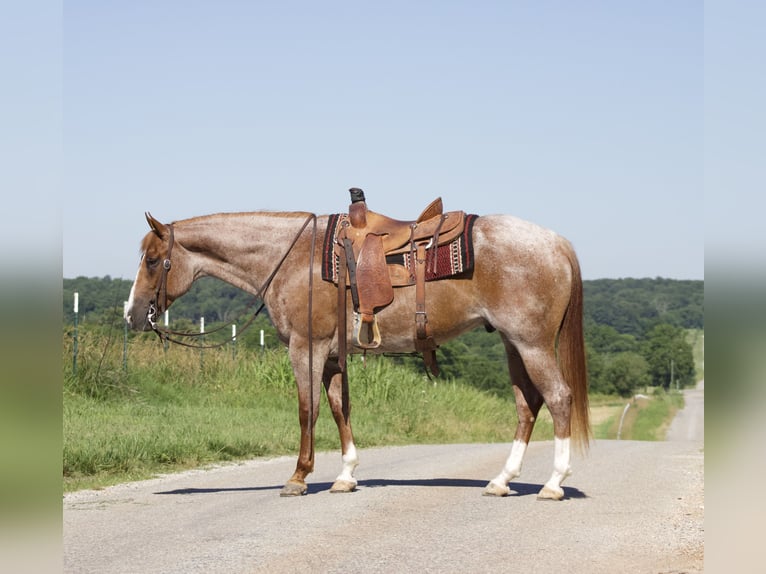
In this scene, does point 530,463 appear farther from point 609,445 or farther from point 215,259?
point 215,259

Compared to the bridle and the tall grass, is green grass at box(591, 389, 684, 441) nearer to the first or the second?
the tall grass

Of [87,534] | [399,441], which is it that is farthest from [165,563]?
[399,441]

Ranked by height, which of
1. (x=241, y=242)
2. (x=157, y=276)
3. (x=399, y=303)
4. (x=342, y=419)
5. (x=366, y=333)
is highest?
(x=241, y=242)

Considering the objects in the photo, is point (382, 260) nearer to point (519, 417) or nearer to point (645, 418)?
point (519, 417)

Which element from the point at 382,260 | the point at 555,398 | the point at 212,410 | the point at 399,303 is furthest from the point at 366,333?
the point at 212,410

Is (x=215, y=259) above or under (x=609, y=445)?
above

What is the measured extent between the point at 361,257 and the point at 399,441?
29.1ft

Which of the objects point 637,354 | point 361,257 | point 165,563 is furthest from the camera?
point 637,354

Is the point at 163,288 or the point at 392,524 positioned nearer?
the point at 392,524

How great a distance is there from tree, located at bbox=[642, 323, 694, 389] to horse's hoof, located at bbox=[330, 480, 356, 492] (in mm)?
89125

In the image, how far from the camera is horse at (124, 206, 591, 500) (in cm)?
812

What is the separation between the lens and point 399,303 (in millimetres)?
8383

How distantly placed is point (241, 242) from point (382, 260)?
57.6 inches
